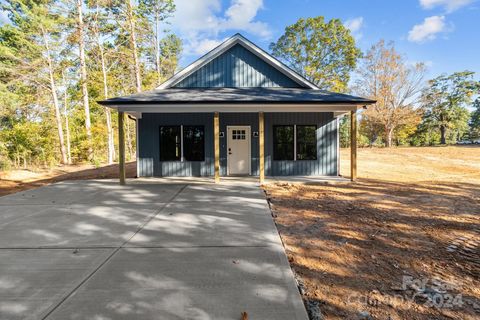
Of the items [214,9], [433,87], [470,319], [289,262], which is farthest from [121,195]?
[433,87]

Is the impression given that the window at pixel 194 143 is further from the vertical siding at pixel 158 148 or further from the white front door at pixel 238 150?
the white front door at pixel 238 150

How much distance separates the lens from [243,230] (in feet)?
→ 15.5

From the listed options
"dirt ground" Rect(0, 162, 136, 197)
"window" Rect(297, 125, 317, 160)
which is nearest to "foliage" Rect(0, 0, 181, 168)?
"dirt ground" Rect(0, 162, 136, 197)

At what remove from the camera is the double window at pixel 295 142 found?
36.8 ft

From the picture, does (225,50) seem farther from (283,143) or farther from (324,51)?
(324,51)

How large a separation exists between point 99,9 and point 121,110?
14.7 m

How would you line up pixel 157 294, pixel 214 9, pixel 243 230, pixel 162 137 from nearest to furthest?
pixel 157 294, pixel 243 230, pixel 162 137, pixel 214 9

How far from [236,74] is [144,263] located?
994 cm

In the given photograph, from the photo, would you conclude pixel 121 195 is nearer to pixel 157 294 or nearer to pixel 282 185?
pixel 282 185

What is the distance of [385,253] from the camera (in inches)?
148

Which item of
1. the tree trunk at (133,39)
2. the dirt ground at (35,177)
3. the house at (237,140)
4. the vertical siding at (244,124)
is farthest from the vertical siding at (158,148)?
the tree trunk at (133,39)

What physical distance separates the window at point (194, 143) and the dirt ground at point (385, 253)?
4.78 metres

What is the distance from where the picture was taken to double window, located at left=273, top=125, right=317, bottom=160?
1123 cm

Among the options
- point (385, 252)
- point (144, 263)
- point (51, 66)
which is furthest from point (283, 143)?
point (51, 66)
